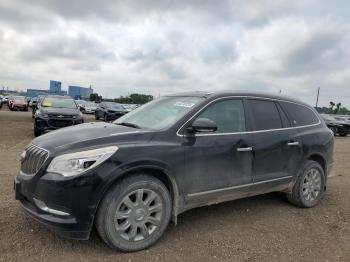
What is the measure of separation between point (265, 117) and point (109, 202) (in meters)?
2.62

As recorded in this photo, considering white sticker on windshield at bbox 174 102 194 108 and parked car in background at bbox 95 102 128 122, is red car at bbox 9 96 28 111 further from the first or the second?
white sticker on windshield at bbox 174 102 194 108

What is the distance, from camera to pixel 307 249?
411 cm

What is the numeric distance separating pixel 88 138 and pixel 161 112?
4.07 feet

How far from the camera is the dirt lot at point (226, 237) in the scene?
3.72 meters

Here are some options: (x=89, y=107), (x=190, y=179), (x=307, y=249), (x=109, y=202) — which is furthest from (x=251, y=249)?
(x=89, y=107)

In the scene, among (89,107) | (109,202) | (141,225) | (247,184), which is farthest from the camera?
(89,107)

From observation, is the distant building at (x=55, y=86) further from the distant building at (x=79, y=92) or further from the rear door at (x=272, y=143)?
the rear door at (x=272, y=143)

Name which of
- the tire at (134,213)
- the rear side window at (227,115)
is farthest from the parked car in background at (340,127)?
the tire at (134,213)

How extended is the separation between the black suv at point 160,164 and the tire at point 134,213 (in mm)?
10

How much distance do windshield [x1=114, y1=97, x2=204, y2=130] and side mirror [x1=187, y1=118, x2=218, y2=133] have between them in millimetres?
244

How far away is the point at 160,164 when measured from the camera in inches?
153

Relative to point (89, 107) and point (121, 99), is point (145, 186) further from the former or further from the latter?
point (121, 99)

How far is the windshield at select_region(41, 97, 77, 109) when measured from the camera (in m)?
14.7

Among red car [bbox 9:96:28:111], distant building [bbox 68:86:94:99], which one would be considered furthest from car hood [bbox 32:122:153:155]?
distant building [bbox 68:86:94:99]
